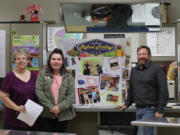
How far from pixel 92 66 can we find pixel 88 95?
384 mm

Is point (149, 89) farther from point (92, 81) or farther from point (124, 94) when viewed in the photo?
point (92, 81)

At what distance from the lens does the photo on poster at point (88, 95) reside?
3.84 m

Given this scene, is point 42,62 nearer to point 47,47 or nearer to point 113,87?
point 47,47

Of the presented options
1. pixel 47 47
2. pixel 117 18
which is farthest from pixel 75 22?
pixel 47 47

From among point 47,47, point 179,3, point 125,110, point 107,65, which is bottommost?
point 125,110

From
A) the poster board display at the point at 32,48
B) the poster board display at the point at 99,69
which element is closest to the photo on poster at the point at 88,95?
the poster board display at the point at 99,69

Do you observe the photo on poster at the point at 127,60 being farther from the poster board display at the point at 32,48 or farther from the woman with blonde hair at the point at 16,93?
the poster board display at the point at 32,48

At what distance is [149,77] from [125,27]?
26.5 inches

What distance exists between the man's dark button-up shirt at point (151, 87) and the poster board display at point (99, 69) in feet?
1.36

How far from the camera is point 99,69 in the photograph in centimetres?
389

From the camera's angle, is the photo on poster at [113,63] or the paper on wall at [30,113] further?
the photo on poster at [113,63]

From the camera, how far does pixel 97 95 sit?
12.7 feet

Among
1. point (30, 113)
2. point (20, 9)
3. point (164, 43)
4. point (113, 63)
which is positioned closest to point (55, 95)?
point (30, 113)

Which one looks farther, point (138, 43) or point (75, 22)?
point (138, 43)
